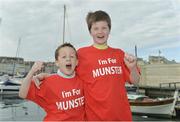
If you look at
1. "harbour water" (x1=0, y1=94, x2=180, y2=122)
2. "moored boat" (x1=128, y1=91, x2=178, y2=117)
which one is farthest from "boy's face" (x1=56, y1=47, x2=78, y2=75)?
"moored boat" (x1=128, y1=91, x2=178, y2=117)

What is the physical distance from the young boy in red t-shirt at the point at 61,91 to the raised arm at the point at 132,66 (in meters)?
0.43

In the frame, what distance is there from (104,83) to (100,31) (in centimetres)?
43

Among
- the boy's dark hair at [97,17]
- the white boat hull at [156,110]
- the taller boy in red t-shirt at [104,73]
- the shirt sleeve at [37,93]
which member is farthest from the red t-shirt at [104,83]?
the white boat hull at [156,110]

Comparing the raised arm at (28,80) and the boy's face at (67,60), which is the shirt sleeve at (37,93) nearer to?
the raised arm at (28,80)

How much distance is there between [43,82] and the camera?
274cm

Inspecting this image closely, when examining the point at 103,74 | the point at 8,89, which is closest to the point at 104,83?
the point at 103,74

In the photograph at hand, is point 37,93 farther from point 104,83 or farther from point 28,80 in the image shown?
point 104,83

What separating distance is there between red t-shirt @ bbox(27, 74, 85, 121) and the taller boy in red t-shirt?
0.07 metres

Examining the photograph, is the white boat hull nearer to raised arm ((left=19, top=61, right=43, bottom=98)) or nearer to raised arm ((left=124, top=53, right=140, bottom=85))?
raised arm ((left=124, top=53, right=140, bottom=85))

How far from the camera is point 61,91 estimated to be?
2697 mm

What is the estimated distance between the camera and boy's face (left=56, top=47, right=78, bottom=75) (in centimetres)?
271

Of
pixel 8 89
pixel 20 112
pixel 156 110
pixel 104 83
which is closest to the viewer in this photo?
pixel 104 83

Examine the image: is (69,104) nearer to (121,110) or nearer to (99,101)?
(99,101)

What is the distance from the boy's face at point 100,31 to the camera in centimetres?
274
